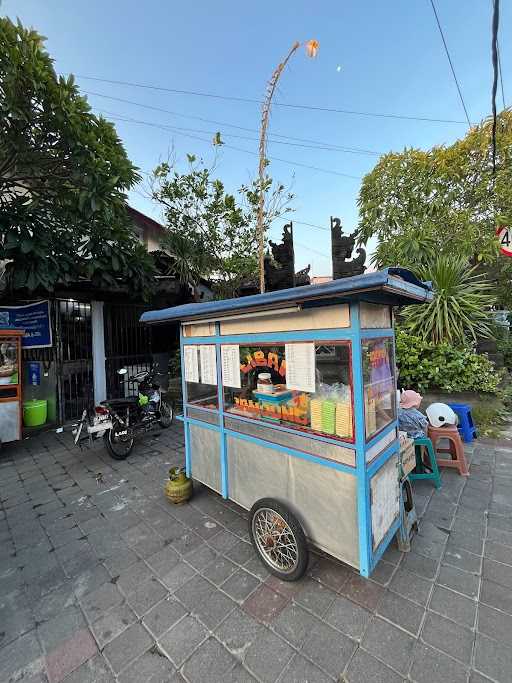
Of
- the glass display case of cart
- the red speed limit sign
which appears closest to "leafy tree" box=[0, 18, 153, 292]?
the glass display case of cart

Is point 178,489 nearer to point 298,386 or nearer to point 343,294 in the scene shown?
point 298,386

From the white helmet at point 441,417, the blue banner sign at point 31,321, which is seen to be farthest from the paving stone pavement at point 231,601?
the blue banner sign at point 31,321

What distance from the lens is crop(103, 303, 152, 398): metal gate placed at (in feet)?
24.1

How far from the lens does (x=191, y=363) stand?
11.1 feet

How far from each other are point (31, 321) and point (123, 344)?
2.05 meters

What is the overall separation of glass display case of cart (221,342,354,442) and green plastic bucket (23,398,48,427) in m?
5.42

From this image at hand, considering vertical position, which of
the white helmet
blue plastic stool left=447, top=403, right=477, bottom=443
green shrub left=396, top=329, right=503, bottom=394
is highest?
green shrub left=396, top=329, right=503, bottom=394

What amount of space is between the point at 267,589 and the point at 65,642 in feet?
4.32

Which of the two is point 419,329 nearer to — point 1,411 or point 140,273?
point 140,273

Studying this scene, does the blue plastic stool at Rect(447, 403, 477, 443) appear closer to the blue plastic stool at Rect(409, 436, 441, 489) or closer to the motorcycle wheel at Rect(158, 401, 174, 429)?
the blue plastic stool at Rect(409, 436, 441, 489)

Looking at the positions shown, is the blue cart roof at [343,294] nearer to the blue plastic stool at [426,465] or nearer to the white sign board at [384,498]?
the white sign board at [384,498]

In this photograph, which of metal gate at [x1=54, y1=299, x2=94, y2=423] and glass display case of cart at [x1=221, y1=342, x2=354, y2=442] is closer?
glass display case of cart at [x1=221, y1=342, x2=354, y2=442]

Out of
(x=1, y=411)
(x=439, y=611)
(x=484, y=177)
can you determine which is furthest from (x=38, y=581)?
(x=484, y=177)

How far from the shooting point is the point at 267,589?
2.13m
